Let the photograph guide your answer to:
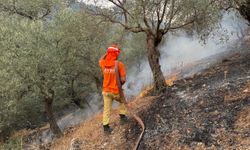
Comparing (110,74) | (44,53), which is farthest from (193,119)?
(44,53)

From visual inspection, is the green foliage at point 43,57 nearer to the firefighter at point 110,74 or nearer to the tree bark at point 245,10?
the tree bark at point 245,10

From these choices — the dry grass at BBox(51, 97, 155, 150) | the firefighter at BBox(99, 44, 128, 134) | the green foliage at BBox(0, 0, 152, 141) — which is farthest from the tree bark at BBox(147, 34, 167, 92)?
the firefighter at BBox(99, 44, 128, 134)

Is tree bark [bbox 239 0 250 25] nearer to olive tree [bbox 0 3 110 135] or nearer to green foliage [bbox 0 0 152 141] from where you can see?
green foliage [bbox 0 0 152 141]

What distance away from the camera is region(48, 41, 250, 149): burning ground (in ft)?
38.4

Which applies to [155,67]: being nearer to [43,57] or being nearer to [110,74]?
[110,74]

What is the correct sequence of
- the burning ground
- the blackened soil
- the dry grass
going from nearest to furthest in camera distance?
the blackened soil → the burning ground → the dry grass

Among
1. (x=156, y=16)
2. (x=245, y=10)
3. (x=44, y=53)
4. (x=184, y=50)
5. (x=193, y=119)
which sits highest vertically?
(x=245, y=10)

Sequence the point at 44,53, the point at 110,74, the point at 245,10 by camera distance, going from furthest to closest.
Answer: the point at 44,53, the point at 245,10, the point at 110,74

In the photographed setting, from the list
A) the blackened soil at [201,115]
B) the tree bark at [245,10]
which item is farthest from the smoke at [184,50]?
the blackened soil at [201,115]

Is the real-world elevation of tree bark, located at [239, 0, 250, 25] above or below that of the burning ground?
above

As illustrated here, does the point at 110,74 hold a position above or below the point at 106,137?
above

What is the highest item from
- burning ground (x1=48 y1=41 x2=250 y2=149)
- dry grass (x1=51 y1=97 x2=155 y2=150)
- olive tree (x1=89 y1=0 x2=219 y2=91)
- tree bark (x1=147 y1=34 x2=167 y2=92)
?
olive tree (x1=89 y1=0 x2=219 y2=91)

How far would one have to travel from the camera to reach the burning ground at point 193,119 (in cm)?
1172

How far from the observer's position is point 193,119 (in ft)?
42.8
